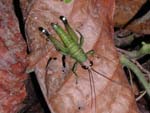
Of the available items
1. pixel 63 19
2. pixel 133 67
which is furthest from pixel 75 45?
pixel 133 67

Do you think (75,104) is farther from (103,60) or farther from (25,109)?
(25,109)

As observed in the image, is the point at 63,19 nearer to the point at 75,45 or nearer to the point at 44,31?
the point at 44,31

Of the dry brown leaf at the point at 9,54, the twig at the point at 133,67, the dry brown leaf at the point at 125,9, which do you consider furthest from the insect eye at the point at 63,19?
the dry brown leaf at the point at 125,9

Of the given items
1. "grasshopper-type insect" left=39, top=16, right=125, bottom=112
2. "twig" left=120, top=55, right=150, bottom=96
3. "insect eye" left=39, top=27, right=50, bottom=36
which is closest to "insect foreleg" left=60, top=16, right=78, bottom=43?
"grasshopper-type insect" left=39, top=16, right=125, bottom=112

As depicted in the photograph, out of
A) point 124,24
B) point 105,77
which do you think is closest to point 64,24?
point 105,77

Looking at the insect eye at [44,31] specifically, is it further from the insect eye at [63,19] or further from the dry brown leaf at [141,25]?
the dry brown leaf at [141,25]
